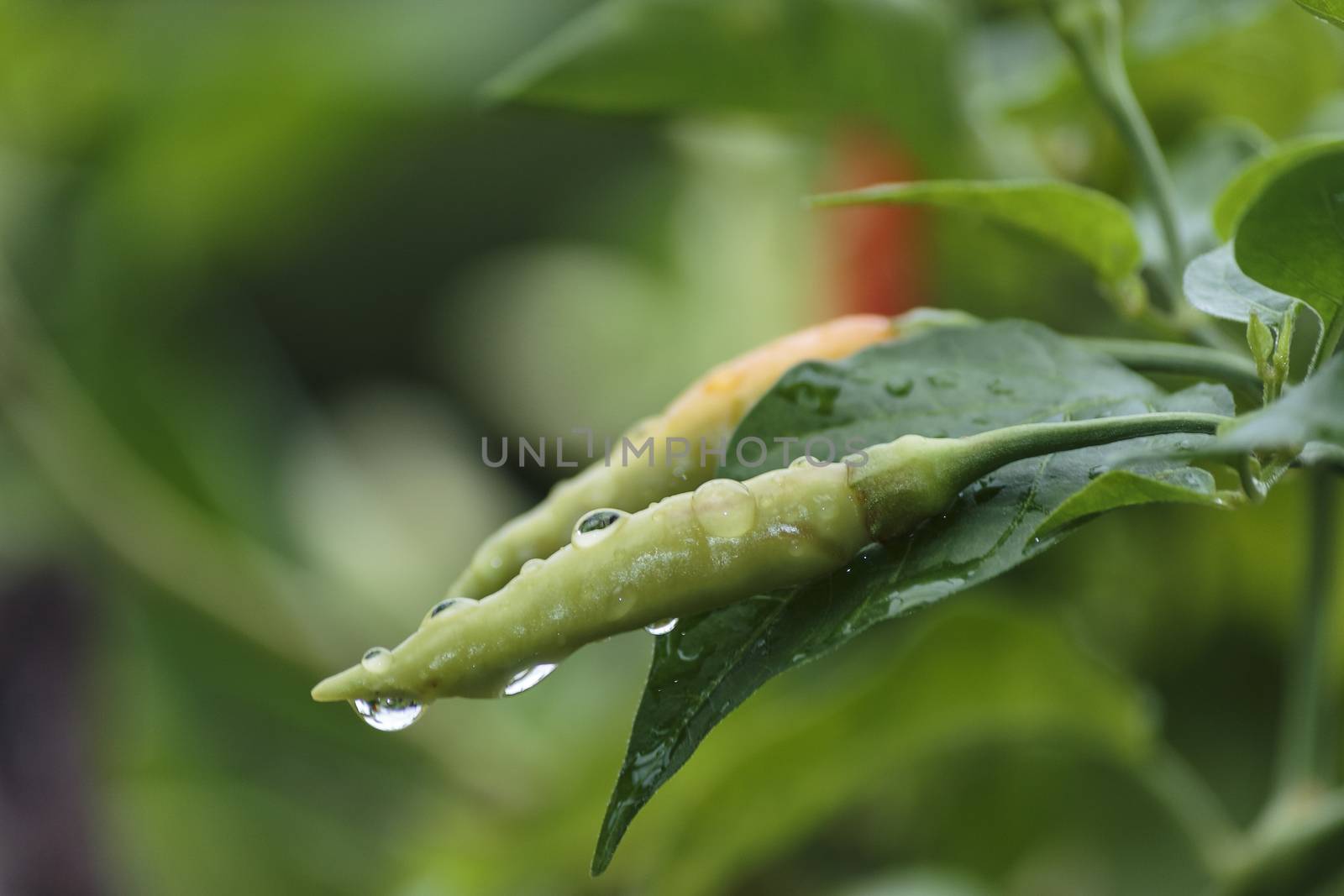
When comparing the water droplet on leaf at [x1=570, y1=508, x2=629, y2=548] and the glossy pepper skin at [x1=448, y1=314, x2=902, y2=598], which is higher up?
the water droplet on leaf at [x1=570, y1=508, x2=629, y2=548]

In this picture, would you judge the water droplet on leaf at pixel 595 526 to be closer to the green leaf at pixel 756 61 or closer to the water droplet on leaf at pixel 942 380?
the water droplet on leaf at pixel 942 380

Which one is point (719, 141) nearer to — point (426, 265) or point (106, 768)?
point (426, 265)

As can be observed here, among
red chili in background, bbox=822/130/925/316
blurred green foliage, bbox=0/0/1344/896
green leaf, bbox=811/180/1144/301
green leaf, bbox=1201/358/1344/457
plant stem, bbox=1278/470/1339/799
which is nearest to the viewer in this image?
green leaf, bbox=1201/358/1344/457

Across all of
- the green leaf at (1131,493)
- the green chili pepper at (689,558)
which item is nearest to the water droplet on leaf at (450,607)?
the green chili pepper at (689,558)

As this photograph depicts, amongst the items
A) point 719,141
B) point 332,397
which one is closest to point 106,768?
point 332,397

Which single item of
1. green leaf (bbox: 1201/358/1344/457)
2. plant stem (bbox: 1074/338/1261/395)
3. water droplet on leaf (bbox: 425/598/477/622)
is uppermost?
green leaf (bbox: 1201/358/1344/457)

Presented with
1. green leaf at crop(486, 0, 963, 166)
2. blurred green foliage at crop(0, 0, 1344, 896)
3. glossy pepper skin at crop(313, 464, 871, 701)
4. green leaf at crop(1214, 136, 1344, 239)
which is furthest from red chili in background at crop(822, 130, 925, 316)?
glossy pepper skin at crop(313, 464, 871, 701)

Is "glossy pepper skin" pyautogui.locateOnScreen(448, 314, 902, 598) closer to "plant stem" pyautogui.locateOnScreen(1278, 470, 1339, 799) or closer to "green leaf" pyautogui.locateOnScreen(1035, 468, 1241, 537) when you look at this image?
"green leaf" pyautogui.locateOnScreen(1035, 468, 1241, 537)
